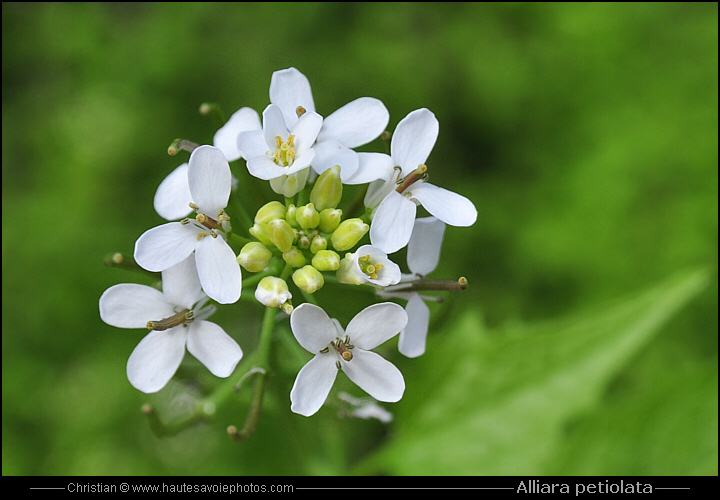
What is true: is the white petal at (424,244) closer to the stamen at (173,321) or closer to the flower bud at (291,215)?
the flower bud at (291,215)

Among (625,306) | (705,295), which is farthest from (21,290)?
(705,295)

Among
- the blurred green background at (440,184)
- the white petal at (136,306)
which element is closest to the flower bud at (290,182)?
the white petal at (136,306)

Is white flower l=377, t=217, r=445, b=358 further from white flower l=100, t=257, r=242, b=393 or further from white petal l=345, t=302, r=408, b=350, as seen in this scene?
white flower l=100, t=257, r=242, b=393

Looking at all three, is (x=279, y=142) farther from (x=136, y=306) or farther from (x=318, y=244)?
(x=136, y=306)

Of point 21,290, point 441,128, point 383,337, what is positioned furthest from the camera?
point 441,128

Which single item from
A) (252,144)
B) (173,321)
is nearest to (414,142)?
(252,144)

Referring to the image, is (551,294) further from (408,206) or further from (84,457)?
(84,457)
